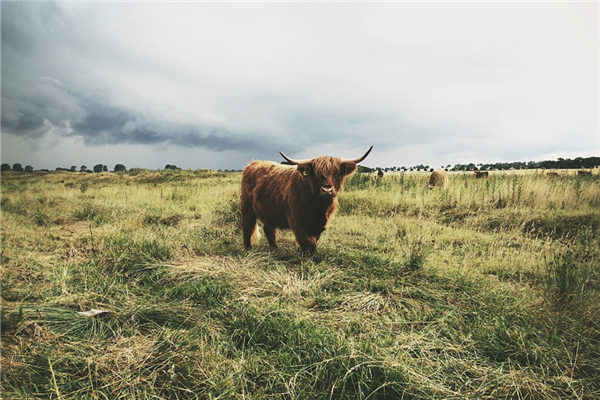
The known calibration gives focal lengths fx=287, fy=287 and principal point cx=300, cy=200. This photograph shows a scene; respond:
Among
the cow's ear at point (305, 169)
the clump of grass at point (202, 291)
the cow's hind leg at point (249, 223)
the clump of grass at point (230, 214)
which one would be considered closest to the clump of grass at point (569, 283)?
the cow's ear at point (305, 169)

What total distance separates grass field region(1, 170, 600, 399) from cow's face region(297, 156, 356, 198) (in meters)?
1.00

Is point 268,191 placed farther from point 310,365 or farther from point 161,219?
point 161,219

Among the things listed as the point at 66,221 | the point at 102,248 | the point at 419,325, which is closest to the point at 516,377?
the point at 419,325

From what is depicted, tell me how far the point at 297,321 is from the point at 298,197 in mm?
2365

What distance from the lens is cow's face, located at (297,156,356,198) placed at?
3.90 metres

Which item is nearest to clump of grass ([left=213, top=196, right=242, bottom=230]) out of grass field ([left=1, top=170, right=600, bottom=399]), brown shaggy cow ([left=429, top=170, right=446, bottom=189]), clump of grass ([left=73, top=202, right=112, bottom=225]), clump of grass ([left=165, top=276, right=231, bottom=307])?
grass field ([left=1, top=170, right=600, bottom=399])

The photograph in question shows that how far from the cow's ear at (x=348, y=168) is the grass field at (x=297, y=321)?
4.03 feet

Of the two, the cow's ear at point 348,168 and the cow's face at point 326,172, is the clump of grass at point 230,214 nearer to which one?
the cow's face at point 326,172

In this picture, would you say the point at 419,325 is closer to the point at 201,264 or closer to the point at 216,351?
the point at 216,351

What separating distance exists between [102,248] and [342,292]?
3.52m

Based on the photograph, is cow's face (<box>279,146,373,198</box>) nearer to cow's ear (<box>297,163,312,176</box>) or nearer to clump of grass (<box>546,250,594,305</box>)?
cow's ear (<box>297,163,312,176</box>)

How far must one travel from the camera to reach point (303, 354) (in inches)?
77.5

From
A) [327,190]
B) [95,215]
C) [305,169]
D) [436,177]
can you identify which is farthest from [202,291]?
[436,177]

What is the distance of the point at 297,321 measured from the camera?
7.50 feet
